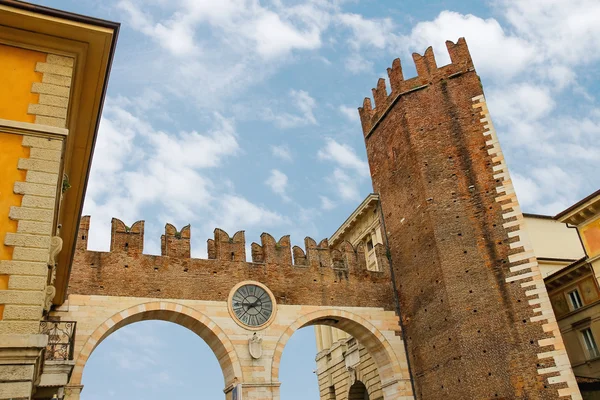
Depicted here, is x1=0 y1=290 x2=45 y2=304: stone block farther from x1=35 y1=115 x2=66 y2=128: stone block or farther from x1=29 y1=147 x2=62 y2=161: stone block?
x1=35 y1=115 x2=66 y2=128: stone block

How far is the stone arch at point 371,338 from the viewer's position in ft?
58.5

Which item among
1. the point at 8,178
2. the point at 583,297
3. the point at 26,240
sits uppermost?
the point at 583,297

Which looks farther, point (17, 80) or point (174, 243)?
point (174, 243)

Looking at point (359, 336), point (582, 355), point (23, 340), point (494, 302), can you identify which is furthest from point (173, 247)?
point (582, 355)

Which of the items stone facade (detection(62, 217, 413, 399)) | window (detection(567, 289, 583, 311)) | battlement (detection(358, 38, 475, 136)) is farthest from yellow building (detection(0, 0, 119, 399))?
window (detection(567, 289, 583, 311))

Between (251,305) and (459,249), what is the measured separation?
250 inches

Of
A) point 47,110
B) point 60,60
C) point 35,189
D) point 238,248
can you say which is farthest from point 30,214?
point 238,248

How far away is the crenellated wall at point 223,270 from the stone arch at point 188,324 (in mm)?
378

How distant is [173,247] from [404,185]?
7.76 meters

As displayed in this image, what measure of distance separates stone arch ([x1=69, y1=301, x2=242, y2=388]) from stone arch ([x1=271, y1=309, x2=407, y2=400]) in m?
1.74

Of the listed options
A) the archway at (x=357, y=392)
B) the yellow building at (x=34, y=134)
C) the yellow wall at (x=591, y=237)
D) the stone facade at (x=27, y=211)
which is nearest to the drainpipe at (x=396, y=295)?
the archway at (x=357, y=392)

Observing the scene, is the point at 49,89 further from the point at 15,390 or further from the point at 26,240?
the point at 15,390

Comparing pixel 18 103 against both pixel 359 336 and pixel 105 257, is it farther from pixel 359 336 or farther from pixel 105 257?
pixel 359 336

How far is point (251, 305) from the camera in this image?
57.1ft
